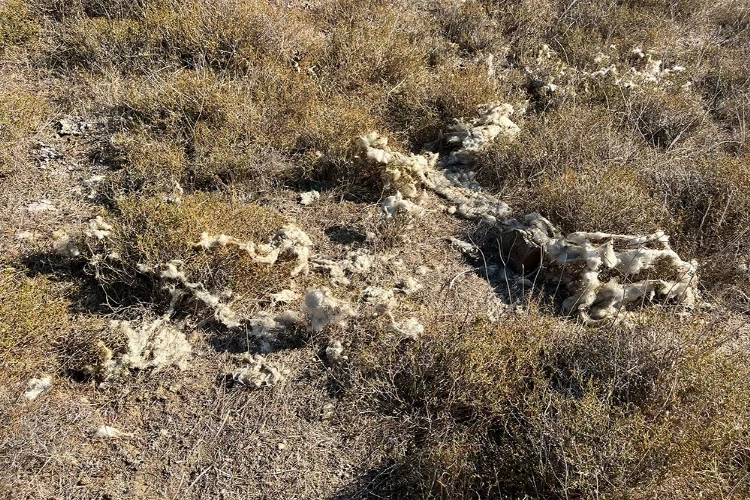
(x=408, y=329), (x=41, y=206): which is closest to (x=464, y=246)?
(x=408, y=329)

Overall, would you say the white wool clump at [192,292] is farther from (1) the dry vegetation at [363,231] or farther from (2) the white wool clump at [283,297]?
(2) the white wool clump at [283,297]

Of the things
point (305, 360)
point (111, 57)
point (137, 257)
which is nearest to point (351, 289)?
point (305, 360)

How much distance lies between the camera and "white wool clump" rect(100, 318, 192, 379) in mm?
3105

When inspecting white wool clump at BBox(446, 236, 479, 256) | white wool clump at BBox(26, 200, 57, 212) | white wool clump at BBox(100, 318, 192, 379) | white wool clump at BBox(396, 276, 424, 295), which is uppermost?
white wool clump at BBox(26, 200, 57, 212)

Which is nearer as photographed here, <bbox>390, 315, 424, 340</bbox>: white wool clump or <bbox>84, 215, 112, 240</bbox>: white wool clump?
<bbox>390, 315, 424, 340</bbox>: white wool clump

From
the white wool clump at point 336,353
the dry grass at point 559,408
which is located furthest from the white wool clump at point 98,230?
the dry grass at point 559,408

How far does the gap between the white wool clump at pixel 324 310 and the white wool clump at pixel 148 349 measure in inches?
30.8

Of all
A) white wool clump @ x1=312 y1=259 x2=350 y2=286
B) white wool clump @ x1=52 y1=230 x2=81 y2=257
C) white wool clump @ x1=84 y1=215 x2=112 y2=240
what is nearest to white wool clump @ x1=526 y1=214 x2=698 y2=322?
white wool clump @ x1=312 y1=259 x2=350 y2=286

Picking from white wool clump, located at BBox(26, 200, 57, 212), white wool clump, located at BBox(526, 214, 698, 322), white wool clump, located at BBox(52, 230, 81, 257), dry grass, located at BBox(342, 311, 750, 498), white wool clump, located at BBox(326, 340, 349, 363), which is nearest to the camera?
dry grass, located at BBox(342, 311, 750, 498)

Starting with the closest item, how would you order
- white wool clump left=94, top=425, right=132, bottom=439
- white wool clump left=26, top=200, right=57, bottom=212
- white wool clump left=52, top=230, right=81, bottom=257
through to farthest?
white wool clump left=94, top=425, right=132, bottom=439, white wool clump left=52, top=230, right=81, bottom=257, white wool clump left=26, top=200, right=57, bottom=212

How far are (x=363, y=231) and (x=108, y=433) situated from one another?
89.3 inches

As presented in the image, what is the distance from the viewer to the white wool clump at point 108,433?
2.86 metres

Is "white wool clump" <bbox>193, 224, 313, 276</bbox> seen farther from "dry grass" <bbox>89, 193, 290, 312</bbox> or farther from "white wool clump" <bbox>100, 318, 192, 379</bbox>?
"white wool clump" <bbox>100, 318, 192, 379</bbox>

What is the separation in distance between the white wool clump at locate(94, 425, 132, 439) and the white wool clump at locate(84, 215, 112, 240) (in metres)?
1.28
